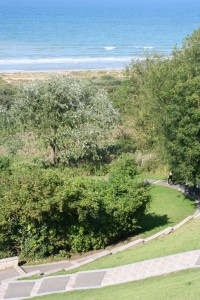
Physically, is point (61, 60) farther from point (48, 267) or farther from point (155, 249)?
point (155, 249)

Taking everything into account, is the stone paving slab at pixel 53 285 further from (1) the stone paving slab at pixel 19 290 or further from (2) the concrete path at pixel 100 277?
(1) the stone paving slab at pixel 19 290

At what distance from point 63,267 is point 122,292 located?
4.58 m

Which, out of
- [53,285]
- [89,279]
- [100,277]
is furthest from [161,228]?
[53,285]

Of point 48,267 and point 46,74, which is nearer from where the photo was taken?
point 48,267

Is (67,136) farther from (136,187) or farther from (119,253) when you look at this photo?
(119,253)

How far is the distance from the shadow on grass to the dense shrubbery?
1.10 m

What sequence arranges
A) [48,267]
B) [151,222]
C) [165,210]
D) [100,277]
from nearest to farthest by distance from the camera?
[100,277] → [48,267] → [151,222] → [165,210]

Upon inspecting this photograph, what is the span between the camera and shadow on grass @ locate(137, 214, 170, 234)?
2065 centimetres

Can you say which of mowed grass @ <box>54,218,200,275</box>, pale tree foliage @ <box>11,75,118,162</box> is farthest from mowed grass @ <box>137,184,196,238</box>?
pale tree foliage @ <box>11,75,118,162</box>

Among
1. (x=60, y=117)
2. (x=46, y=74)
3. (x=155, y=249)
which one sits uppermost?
(x=46, y=74)

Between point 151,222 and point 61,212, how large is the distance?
5.38 m

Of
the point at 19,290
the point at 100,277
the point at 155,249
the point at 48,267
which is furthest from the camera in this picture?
the point at 48,267

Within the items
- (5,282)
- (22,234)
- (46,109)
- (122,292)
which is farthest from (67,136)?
(122,292)

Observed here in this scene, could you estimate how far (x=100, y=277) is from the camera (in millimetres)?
Answer: 14531
